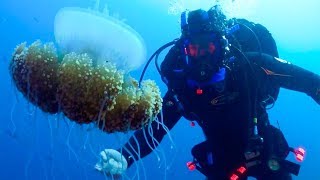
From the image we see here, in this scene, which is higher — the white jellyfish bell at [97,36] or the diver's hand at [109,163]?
the white jellyfish bell at [97,36]

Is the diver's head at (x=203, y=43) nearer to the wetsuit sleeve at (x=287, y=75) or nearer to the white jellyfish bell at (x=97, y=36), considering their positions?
the wetsuit sleeve at (x=287, y=75)

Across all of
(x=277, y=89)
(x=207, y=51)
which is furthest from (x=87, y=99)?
(x=277, y=89)

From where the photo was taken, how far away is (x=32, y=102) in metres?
2.60

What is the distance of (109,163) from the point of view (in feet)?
11.8

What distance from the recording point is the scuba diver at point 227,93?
14.4 ft

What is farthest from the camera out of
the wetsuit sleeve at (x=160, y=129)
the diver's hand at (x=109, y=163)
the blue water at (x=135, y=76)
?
the wetsuit sleeve at (x=160, y=129)

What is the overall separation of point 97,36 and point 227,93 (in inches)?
101

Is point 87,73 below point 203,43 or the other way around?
below

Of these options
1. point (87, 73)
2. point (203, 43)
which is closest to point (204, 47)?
point (203, 43)

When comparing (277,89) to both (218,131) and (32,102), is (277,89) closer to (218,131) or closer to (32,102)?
(218,131)

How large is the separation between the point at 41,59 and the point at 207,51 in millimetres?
2276

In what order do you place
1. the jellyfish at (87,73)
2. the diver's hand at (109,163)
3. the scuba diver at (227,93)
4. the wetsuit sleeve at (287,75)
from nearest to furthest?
the jellyfish at (87,73)
the diver's hand at (109,163)
the scuba diver at (227,93)
the wetsuit sleeve at (287,75)

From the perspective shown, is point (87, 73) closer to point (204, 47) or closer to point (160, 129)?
point (204, 47)

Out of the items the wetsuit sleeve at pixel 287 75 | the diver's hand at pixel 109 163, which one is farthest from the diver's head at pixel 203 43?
the diver's hand at pixel 109 163
